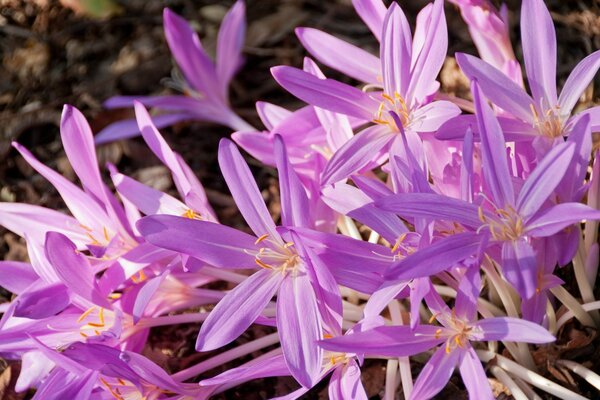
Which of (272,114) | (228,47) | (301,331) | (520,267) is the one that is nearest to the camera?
(520,267)

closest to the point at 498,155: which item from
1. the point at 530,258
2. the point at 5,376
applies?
the point at 530,258

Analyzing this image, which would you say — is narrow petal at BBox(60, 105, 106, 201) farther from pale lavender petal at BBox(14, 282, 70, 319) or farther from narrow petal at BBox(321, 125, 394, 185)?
narrow petal at BBox(321, 125, 394, 185)

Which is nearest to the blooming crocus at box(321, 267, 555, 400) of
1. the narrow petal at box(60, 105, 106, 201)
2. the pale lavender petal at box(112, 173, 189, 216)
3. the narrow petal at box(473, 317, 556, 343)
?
the narrow petal at box(473, 317, 556, 343)

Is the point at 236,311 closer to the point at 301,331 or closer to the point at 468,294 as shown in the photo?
the point at 301,331

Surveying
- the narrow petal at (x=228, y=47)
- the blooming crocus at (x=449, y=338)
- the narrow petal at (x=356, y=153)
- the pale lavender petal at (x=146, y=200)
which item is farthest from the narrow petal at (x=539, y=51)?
the narrow petal at (x=228, y=47)

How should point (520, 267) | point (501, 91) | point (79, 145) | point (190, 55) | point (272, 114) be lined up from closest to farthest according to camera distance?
1. point (520, 267)
2. point (501, 91)
3. point (79, 145)
4. point (272, 114)
5. point (190, 55)

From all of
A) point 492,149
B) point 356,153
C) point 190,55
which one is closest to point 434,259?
point 492,149
